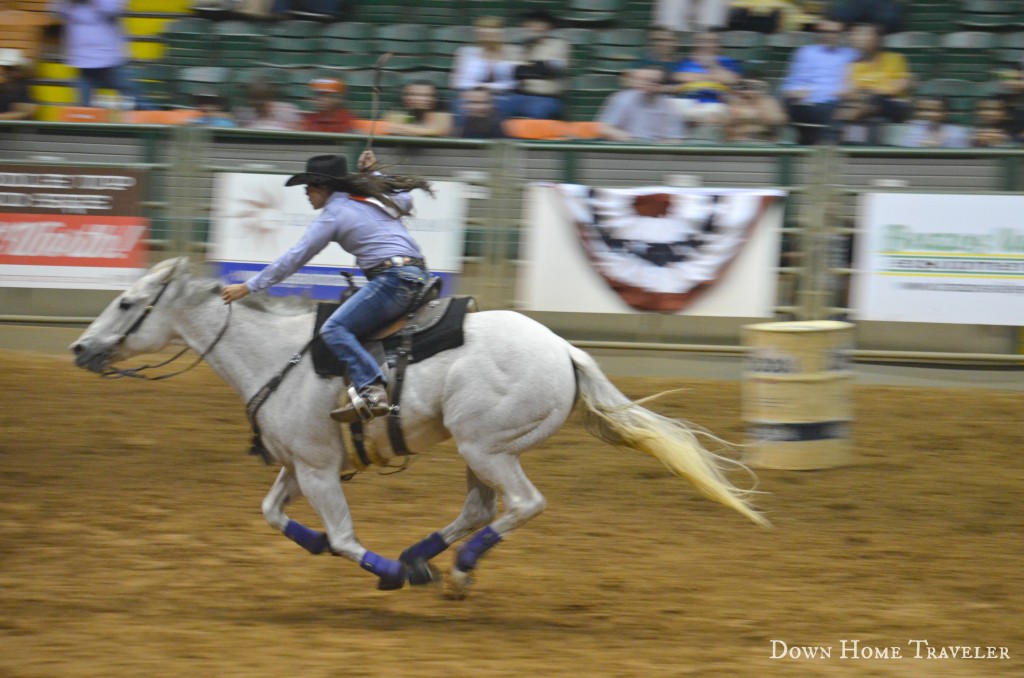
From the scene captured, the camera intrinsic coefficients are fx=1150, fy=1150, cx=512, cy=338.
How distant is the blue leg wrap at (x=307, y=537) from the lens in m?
5.86

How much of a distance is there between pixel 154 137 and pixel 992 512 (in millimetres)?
7711

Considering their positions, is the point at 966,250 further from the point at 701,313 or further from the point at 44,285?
the point at 44,285

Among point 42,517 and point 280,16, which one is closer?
point 42,517

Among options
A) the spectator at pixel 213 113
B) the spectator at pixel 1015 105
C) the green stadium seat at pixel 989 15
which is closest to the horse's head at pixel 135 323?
the spectator at pixel 213 113

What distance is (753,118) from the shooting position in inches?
434

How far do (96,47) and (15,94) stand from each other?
4.47ft

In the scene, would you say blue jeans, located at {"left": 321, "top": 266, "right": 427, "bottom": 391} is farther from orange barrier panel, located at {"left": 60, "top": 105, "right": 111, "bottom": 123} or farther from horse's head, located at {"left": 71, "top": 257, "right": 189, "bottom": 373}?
orange barrier panel, located at {"left": 60, "top": 105, "right": 111, "bottom": 123}

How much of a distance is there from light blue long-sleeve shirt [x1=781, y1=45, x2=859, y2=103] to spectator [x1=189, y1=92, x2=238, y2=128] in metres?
5.63

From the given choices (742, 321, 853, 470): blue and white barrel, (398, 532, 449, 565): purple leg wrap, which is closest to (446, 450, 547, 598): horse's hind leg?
(398, 532, 449, 565): purple leg wrap

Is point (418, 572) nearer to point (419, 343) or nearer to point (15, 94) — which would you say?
point (419, 343)

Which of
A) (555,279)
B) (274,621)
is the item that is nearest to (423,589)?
(274,621)

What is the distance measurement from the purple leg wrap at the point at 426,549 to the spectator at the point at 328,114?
6.28 metres

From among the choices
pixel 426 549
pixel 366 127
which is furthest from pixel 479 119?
pixel 426 549

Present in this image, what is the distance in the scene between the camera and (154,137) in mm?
10562
